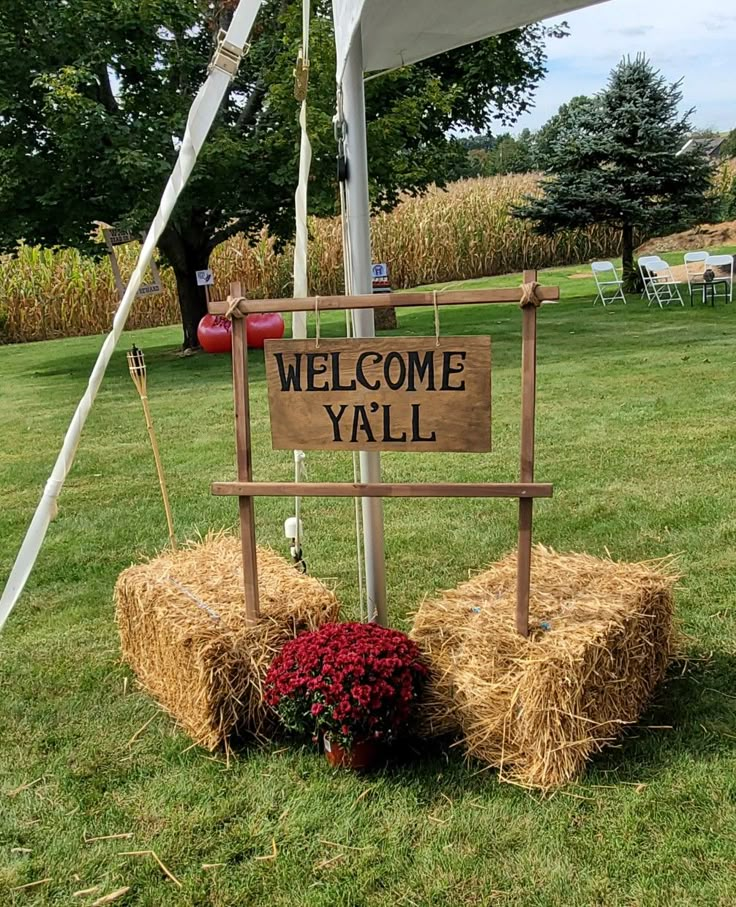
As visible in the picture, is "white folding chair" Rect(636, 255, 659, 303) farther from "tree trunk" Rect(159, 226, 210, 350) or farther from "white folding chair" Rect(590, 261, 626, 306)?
"tree trunk" Rect(159, 226, 210, 350)

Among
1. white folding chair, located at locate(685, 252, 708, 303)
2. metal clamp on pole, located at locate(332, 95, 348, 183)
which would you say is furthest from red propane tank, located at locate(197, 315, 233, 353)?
metal clamp on pole, located at locate(332, 95, 348, 183)

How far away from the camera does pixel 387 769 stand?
9.14ft

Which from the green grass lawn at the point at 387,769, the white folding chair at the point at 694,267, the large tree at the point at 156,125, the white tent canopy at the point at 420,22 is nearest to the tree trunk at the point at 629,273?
the white folding chair at the point at 694,267

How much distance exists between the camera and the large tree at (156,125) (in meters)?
10.9

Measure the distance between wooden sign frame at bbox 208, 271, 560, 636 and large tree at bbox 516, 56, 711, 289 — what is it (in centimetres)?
1457

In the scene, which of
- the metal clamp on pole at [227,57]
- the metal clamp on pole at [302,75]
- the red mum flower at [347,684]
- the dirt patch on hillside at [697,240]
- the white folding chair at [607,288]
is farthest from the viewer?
the dirt patch on hillside at [697,240]

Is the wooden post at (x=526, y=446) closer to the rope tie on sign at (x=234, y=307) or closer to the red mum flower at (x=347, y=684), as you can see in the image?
the red mum flower at (x=347, y=684)

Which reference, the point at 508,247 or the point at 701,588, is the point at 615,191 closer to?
the point at 508,247

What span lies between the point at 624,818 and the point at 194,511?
144 inches

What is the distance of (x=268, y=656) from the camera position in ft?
9.70

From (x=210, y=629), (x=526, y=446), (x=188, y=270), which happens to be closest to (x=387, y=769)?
(x=210, y=629)

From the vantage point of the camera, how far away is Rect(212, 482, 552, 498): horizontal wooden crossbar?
2707 mm

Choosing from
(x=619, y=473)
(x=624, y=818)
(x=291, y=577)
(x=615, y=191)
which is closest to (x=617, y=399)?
(x=619, y=473)

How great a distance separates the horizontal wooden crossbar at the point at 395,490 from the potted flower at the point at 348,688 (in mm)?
454
